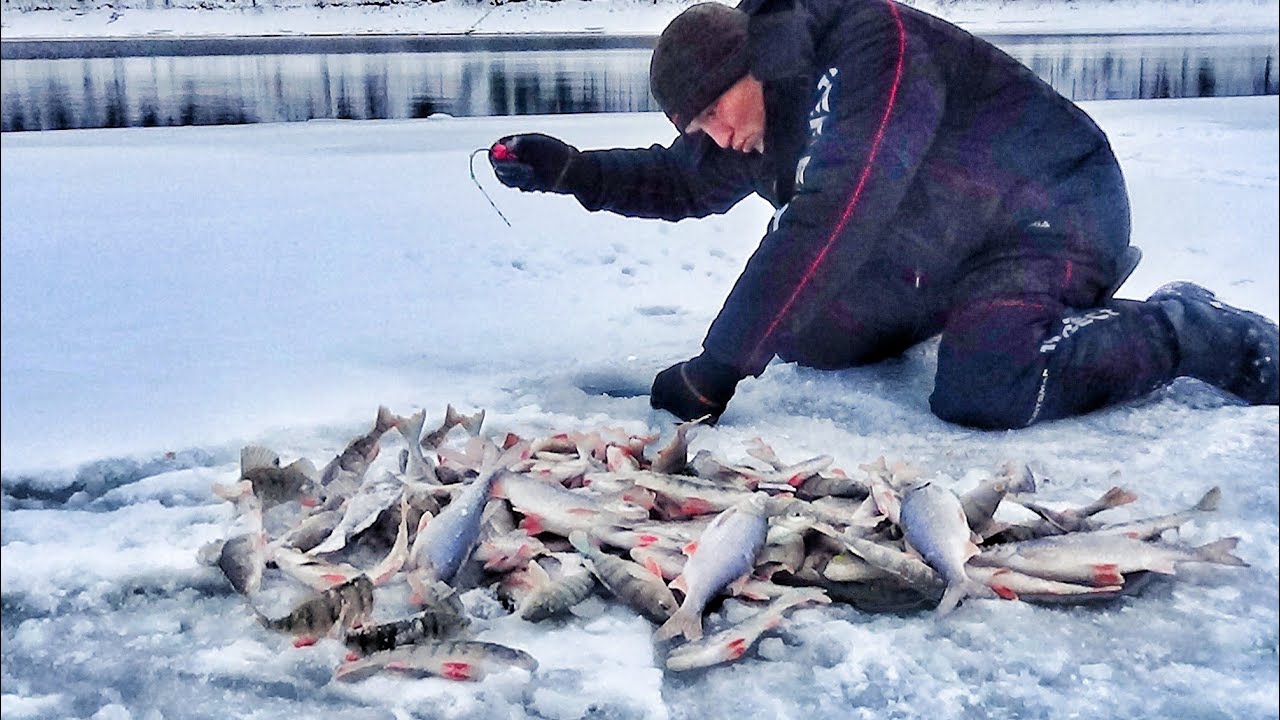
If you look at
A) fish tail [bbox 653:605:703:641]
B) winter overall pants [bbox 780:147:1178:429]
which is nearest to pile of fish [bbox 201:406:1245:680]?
fish tail [bbox 653:605:703:641]

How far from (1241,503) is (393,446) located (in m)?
0.93

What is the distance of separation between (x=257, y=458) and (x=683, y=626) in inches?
21.4

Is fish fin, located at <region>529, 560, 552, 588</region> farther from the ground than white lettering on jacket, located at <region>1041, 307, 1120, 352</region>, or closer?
closer

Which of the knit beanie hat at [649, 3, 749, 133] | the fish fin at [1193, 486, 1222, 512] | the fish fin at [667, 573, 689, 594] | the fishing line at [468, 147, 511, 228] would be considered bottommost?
the fish fin at [667, 573, 689, 594]

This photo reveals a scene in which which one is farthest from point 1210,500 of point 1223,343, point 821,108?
point 821,108

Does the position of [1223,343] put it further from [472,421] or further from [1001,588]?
[472,421]

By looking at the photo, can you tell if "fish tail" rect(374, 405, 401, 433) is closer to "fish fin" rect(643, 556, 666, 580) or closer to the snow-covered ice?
the snow-covered ice

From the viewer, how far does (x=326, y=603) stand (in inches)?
46.4

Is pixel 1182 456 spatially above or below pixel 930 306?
below

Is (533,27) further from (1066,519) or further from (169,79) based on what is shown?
(1066,519)

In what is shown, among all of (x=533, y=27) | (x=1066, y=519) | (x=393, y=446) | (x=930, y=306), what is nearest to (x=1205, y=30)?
(x=930, y=306)

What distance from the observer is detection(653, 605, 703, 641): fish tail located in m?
1.15

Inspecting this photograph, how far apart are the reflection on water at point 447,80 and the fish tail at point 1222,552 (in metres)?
0.47

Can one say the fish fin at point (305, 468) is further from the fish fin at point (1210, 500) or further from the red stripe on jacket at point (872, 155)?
the fish fin at point (1210, 500)
